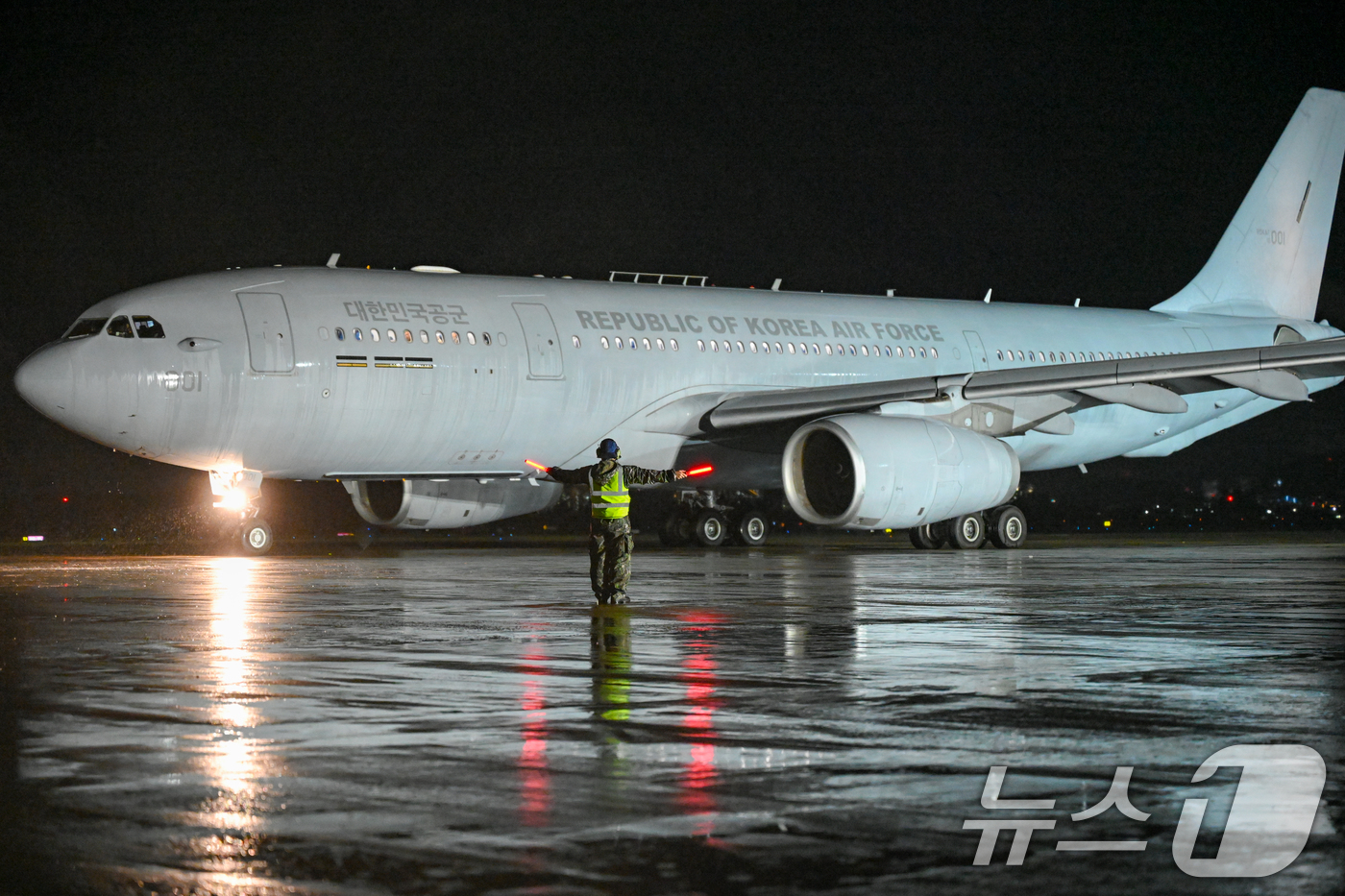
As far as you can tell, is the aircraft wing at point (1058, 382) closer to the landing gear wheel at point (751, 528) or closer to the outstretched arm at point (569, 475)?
the landing gear wheel at point (751, 528)

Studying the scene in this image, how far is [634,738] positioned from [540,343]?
59.6ft

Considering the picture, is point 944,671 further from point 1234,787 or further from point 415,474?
point 415,474

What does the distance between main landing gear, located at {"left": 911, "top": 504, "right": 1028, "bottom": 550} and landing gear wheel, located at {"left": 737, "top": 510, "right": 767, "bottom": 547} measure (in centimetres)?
296

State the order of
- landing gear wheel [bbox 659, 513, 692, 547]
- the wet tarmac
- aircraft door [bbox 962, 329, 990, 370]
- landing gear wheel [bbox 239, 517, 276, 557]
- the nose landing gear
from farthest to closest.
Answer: aircraft door [bbox 962, 329, 990, 370] → landing gear wheel [bbox 659, 513, 692, 547] → landing gear wheel [bbox 239, 517, 276, 557] → the nose landing gear → the wet tarmac

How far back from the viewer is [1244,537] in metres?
36.0

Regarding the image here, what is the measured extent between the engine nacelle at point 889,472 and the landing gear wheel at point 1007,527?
3.17 meters

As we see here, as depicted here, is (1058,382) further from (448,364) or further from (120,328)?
(120,328)

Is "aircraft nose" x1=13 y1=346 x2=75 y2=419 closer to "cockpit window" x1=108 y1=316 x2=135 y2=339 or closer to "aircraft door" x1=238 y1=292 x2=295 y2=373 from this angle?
"cockpit window" x1=108 y1=316 x2=135 y2=339

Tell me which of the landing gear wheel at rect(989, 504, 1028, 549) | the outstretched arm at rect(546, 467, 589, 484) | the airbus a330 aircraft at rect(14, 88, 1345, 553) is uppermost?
the airbus a330 aircraft at rect(14, 88, 1345, 553)

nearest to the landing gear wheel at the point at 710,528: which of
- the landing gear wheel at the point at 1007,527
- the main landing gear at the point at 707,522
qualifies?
the main landing gear at the point at 707,522

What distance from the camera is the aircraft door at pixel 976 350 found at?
30.2 m

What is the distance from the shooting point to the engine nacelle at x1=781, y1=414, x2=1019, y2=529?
23438mm

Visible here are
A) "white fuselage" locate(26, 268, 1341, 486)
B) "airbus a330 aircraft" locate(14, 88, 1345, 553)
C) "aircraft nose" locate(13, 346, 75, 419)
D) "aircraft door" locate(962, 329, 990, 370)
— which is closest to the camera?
"aircraft nose" locate(13, 346, 75, 419)

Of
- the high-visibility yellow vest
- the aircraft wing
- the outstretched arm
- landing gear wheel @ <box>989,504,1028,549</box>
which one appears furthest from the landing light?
landing gear wheel @ <box>989,504,1028,549</box>
